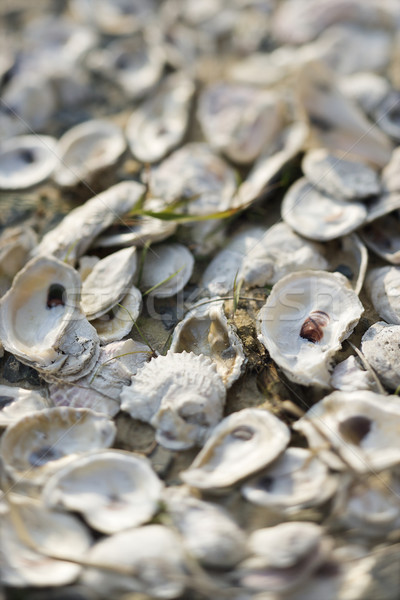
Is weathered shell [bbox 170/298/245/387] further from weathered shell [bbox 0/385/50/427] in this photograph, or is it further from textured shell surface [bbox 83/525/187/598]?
textured shell surface [bbox 83/525/187/598]

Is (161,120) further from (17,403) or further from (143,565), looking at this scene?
(143,565)

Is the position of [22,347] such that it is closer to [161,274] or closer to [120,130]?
[161,274]

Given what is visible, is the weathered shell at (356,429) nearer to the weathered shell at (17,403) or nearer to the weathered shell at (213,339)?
the weathered shell at (213,339)

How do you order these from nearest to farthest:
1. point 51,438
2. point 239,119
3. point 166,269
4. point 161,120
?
point 51,438 < point 166,269 < point 239,119 < point 161,120

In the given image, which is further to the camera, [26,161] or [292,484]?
[26,161]

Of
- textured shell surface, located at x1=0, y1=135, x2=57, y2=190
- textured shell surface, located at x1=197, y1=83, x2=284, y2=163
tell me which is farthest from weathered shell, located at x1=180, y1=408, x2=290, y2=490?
textured shell surface, located at x1=0, y1=135, x2=57, y2=190

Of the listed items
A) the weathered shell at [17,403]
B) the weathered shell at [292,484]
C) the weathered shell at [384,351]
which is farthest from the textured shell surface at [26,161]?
the weathered shell at [292,484]

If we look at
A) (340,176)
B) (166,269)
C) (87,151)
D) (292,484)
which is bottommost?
(292,484)

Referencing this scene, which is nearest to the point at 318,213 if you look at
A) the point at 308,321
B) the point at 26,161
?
the point at 308,321
